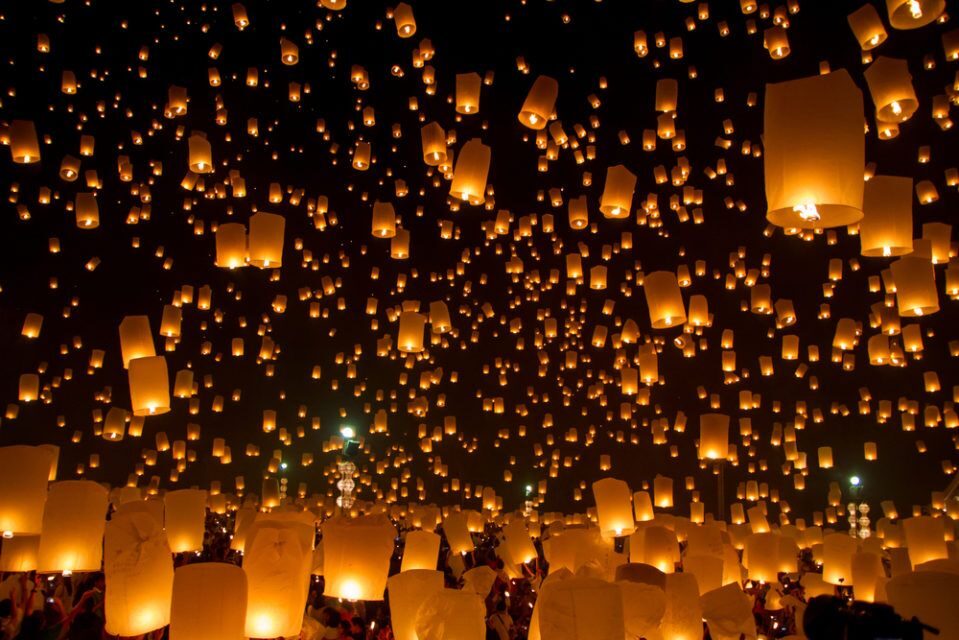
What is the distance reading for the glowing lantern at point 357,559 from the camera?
4.67 m

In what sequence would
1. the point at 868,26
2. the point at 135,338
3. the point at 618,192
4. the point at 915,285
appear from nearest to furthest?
the point at 915,285, the point at 868,26, the point at 135,338, the point at 618,192

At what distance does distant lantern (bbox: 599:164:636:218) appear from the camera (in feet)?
25.4

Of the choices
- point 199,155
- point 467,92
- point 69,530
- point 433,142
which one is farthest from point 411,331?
point 69,530

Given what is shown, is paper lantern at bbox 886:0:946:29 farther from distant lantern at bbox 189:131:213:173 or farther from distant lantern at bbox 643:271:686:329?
distant lantern at bbox 189:131:213:173

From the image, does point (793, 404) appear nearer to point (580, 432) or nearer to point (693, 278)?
point (693, 278)

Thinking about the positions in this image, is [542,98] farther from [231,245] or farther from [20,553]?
[20,553]

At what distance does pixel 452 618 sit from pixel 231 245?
16.6 feet

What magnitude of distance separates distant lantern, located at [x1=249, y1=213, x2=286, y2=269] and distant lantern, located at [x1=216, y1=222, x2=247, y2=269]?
67cm

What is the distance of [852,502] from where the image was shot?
18.0 metres

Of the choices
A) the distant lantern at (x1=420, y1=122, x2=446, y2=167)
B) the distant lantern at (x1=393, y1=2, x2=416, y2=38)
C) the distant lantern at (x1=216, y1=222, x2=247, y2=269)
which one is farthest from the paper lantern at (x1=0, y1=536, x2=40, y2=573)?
the distant lantern at (x1=393, y1=2, x2=416, y2=38)

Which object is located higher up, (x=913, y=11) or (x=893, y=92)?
(x=893, y=92)

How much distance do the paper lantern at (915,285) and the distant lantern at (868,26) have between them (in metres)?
Result: 2.55

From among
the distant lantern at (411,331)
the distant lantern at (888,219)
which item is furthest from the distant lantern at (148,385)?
the distant lantern at (888,219)

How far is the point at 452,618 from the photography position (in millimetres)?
3586
